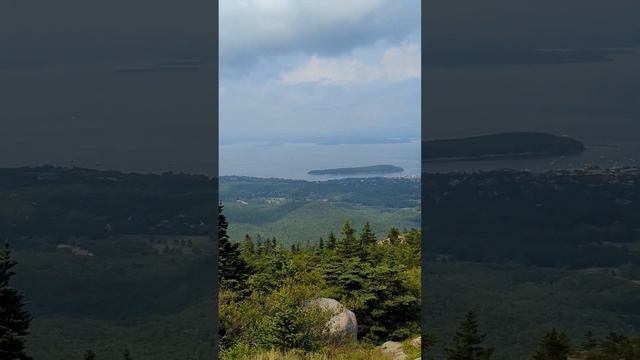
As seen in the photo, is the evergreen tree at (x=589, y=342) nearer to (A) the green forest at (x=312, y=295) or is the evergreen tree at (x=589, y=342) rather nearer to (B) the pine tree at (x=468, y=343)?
(B) the pine tree at (x=468, y=343)

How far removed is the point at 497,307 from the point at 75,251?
4.34 meters

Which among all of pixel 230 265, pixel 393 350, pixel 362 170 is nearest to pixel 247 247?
pixel 230 265

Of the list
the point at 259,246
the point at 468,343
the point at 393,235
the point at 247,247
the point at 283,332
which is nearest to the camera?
the point at 468,343

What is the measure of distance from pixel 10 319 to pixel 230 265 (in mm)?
4084

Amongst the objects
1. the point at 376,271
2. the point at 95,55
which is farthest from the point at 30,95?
the point at 376,271

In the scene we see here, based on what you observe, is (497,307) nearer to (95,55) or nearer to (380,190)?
(95,55)

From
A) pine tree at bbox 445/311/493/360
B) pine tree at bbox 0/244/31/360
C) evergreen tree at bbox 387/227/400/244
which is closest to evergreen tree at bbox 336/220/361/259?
evergreen tree at bbox 387/227/400/244

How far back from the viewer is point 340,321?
30.9 ft

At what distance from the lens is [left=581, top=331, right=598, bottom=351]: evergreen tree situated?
6383 mm

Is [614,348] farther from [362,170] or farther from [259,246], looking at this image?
[362,170]

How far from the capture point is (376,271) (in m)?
9.95

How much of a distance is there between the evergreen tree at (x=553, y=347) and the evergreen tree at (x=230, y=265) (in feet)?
16.3

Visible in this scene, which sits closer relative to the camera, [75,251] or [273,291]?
[75,251]

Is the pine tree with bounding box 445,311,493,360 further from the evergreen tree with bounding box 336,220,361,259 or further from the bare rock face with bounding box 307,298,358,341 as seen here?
the evergreen tree with bounding box 336,220,361,259
